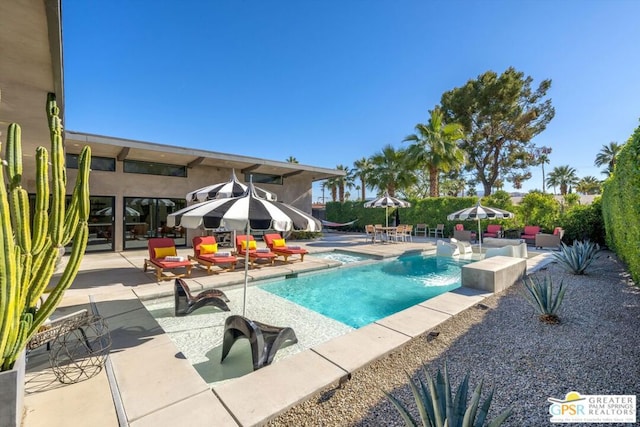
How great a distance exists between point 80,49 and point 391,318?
1188cm

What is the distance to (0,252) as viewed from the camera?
180cm

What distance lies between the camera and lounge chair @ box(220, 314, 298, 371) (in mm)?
3279

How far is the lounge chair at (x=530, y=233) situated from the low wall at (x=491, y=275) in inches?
361

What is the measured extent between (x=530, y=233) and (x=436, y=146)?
23.6ft

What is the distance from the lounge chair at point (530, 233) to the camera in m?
13.8

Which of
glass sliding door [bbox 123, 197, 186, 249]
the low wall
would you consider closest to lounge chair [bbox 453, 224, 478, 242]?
the low wall

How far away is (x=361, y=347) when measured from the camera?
3449 millimetres

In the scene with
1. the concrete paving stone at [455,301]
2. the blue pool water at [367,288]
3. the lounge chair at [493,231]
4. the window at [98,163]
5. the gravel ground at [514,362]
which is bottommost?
the blue pool water at [367,288]

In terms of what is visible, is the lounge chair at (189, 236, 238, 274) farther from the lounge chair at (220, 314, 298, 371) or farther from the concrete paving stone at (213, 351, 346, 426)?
the concrete paving stone at (213, 351, 346, 426)

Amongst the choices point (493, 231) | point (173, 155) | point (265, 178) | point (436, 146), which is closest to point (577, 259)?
point (493, 231)

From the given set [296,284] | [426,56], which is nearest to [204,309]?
[296,284]

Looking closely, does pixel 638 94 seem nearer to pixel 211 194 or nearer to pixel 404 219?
pixel 404 219

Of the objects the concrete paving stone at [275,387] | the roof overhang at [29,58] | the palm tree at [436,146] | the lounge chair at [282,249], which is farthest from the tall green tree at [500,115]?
the roof overhang at [29,58]

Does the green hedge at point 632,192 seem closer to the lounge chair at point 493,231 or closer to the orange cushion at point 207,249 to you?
the lounge chair at point 493,231
